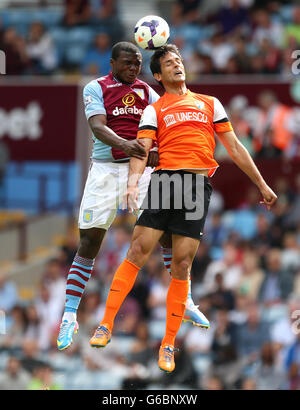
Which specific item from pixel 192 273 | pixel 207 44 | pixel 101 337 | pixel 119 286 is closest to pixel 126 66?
pixel 119 286

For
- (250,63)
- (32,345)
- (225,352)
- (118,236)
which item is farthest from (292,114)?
(32,345)

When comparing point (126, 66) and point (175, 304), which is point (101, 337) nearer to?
point (175, 304)

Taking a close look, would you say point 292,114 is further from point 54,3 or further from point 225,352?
point 54,3

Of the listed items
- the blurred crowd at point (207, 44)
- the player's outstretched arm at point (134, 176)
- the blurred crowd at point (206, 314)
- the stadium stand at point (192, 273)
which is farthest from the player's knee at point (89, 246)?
the blurred crowd at point (207, 44)

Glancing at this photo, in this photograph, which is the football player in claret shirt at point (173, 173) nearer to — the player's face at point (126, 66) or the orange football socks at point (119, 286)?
the orange football socks at point (119, 286)

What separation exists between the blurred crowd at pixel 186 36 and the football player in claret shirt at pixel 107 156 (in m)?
8.32

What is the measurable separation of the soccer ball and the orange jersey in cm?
57

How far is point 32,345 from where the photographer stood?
16719 mm

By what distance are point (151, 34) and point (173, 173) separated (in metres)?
1.45

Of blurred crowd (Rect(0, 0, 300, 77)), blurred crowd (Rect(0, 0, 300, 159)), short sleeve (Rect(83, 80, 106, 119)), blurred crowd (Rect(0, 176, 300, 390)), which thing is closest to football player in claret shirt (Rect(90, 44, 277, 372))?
short sleeve (Rect(83, 80, 106, 119))

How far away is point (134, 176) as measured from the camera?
9219 mm

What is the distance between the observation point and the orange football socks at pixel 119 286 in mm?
9453

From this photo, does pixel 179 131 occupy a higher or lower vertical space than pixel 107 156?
higher

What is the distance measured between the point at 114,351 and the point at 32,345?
5.18 ft
